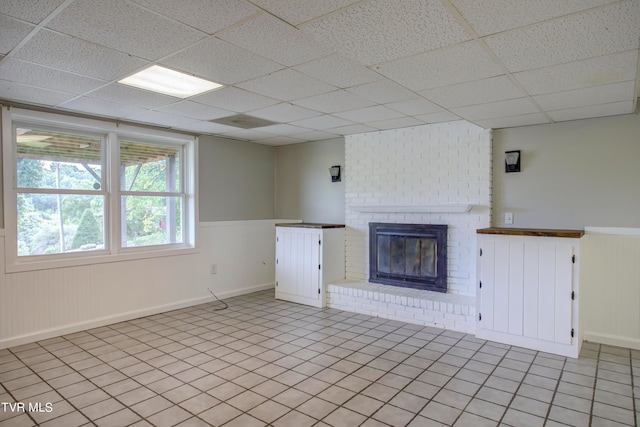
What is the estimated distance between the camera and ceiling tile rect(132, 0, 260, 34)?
72.2 inches

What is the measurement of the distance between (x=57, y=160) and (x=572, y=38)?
184 inches

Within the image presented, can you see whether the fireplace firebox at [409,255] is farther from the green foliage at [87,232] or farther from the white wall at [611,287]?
the green foliage at [87,232]

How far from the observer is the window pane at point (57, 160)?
3850mm

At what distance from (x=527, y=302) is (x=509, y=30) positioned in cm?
253

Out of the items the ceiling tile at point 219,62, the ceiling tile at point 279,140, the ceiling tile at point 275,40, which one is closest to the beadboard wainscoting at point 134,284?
the ceiling tile at point 279,140

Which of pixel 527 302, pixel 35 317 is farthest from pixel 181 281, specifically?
pixel 527 302

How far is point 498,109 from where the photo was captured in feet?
11.7

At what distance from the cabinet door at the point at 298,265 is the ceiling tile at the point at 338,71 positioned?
2.47 meters

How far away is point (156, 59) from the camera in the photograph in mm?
2525

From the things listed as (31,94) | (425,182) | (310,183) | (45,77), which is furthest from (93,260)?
(425,182)

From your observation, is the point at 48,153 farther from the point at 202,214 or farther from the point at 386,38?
the point at 386,38

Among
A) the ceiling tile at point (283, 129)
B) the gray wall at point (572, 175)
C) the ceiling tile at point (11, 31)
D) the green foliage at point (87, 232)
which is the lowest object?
the green foliage at point (87, 232)

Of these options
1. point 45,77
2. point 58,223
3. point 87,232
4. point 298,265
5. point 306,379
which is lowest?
point 306,379

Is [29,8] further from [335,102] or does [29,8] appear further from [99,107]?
[335,102]
